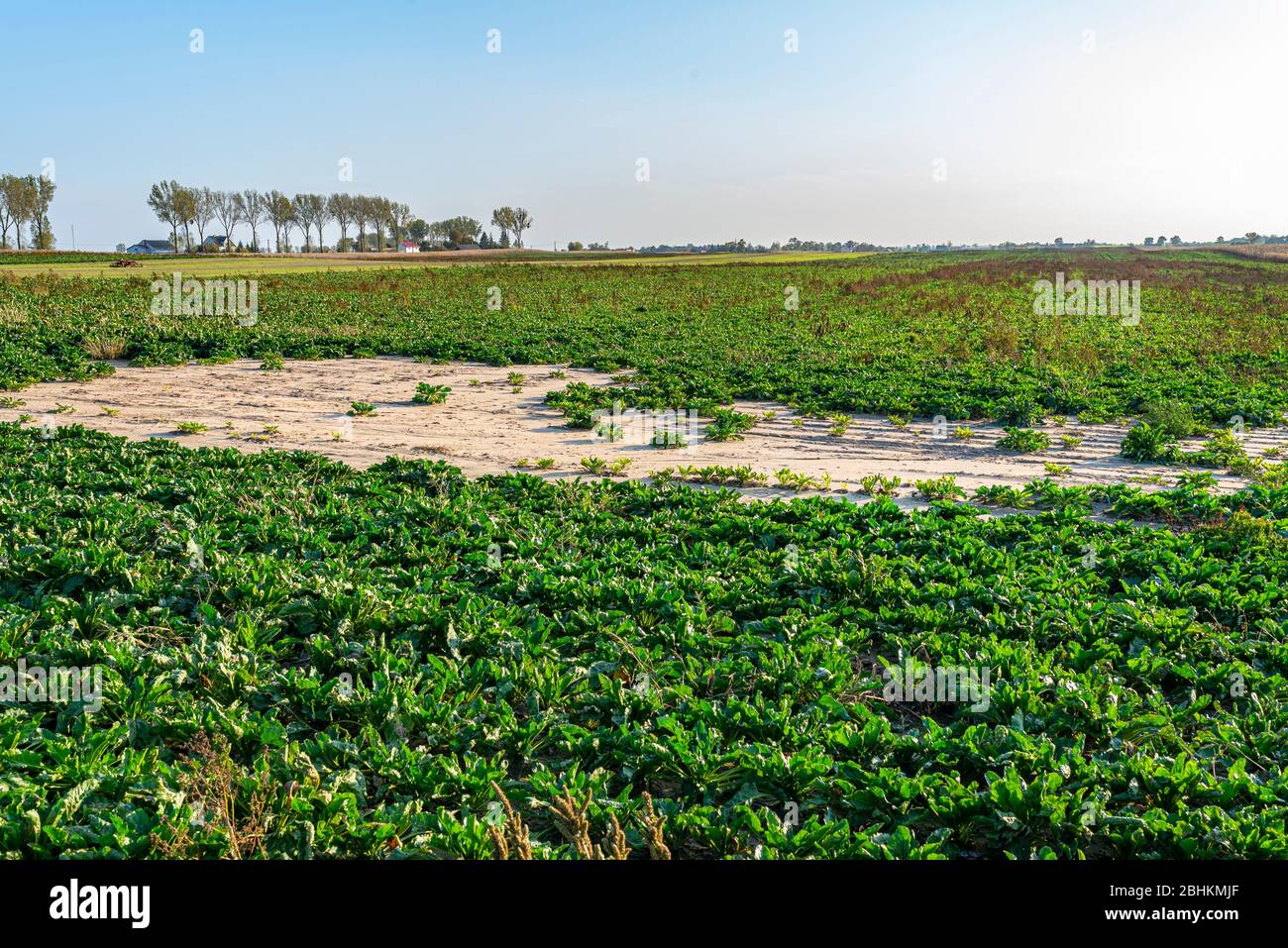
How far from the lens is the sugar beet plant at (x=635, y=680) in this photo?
13.7 feet

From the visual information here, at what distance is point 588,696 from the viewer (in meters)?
5.33

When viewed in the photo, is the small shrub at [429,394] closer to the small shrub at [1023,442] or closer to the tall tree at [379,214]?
the small shrub at [1023,442]

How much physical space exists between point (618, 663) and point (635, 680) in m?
0.24

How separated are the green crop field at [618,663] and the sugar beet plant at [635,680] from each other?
0.9 inches

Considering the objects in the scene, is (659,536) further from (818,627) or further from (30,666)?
(30,666)

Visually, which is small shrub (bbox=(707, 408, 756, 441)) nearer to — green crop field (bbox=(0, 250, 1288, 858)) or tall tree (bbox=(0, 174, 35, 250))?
green crop field (bbox=(0, 250, 1288, 858))

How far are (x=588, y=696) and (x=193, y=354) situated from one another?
19909mm

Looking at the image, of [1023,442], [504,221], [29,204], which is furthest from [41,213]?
[1023,442]

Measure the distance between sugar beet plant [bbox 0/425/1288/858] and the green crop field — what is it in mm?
24

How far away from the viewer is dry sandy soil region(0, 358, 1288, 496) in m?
11.6

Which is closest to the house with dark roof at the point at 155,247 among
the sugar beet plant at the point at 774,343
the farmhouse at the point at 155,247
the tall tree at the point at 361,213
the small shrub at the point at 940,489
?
the farmhouse at the point at 155,247

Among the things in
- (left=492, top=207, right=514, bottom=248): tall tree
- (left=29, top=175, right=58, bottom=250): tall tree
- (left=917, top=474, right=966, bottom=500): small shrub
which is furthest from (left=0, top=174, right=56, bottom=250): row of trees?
(left=917, top=474, right=966, bottom=500): small shrub

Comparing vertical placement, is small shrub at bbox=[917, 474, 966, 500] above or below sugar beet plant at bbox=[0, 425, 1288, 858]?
above

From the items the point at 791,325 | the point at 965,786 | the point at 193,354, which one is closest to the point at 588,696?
the point at 965,786
